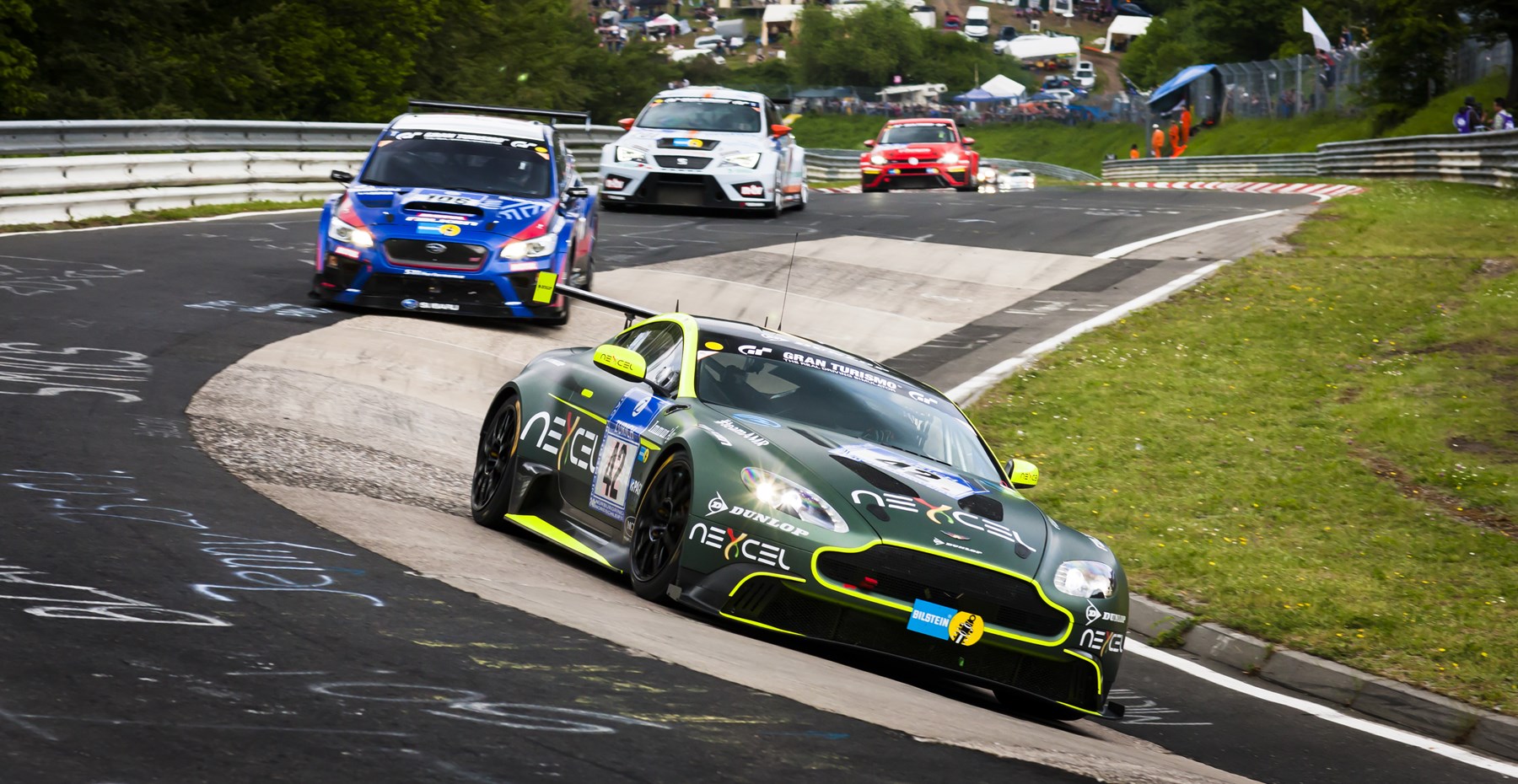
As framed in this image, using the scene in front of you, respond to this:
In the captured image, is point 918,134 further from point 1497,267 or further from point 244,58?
point 1497,267

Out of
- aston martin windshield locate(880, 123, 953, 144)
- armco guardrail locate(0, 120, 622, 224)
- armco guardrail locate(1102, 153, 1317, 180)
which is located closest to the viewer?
armco guardrail locate(0, 120, 622, 224)

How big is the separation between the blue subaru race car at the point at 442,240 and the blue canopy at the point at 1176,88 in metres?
62.0

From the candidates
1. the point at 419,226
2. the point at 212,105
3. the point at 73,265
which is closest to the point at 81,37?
the point at 212,105

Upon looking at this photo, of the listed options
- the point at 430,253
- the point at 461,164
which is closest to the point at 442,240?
the point at 430,253

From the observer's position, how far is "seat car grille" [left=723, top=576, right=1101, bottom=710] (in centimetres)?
631

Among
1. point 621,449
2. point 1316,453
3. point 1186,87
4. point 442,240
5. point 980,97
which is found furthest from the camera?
point 980,97

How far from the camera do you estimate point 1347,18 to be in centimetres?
9206

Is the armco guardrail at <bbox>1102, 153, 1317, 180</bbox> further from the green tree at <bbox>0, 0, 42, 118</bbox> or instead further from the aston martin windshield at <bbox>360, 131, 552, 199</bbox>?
the aston martin windshield at <bbox>360, 131, 552, 199</bbox>

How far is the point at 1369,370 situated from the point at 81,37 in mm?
32217

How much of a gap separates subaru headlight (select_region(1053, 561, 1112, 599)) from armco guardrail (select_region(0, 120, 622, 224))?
15.8 metres

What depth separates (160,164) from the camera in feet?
72.2

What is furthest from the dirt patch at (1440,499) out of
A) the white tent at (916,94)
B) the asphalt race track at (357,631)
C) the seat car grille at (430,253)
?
the white tent at (916,94)

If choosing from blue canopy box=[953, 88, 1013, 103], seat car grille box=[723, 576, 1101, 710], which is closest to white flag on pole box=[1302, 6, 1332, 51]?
blue canopy box=[953, 88, 1013, 103]

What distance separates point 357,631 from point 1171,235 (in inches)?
794
